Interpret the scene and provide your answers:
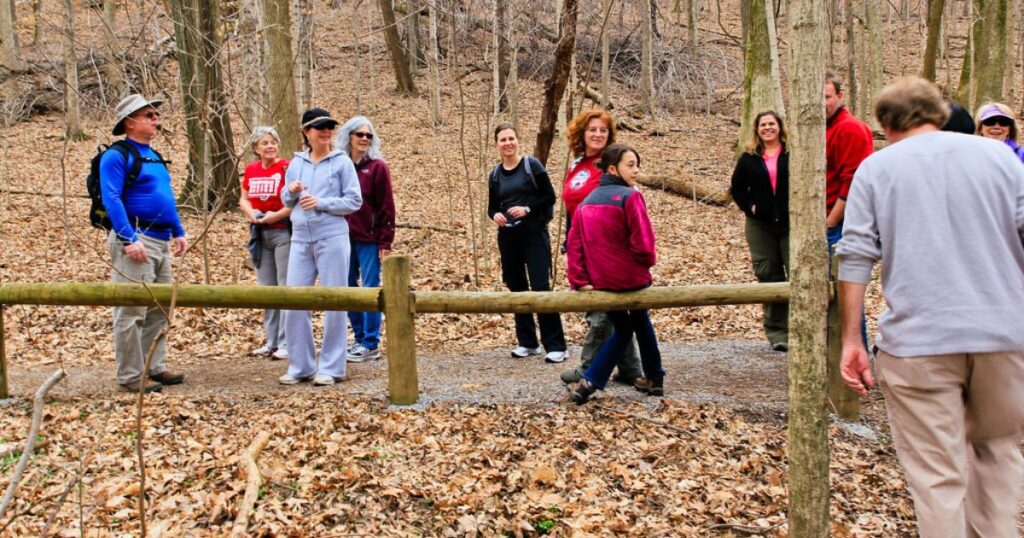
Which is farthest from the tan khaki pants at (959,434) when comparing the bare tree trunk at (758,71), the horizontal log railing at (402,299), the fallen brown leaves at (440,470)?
the bare tree trunk at (758,71)

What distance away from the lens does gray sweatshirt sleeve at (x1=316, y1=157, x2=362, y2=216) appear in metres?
5.46

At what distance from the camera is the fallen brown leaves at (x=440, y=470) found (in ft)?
12.3

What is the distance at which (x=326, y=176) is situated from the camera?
5.55m

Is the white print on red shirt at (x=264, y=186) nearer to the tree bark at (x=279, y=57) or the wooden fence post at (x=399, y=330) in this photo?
the wooden fence post at (x=399, y=330)

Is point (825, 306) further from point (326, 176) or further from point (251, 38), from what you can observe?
point (251, 38)

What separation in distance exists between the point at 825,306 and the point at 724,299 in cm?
229

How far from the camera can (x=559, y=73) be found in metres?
8.98

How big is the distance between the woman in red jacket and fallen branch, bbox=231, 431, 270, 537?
198cm

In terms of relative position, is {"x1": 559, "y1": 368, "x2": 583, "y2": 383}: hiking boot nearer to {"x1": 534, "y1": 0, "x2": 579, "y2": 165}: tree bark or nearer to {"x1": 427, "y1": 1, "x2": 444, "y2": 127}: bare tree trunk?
{"x1": 534, "y1": 0, "x2": 579, "y2": 165}: tree bark

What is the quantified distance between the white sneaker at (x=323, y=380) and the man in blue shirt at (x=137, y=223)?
3.61 feet

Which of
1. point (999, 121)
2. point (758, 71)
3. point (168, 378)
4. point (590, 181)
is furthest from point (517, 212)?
point (758, 71)

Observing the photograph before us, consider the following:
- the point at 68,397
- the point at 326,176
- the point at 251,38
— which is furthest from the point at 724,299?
the point at 251,38

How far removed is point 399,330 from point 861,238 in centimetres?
297

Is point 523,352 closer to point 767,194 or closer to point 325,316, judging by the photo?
point 325,316
